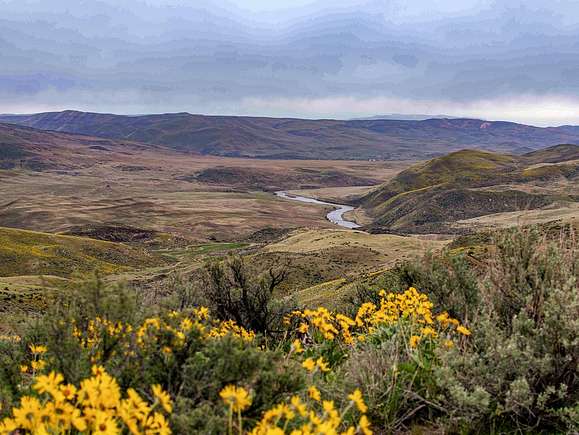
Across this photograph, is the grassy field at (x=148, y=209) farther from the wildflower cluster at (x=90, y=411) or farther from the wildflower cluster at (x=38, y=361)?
the wildflower cluster at (x=90, y=411)

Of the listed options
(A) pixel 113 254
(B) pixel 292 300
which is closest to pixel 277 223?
(A) pixel 113 254

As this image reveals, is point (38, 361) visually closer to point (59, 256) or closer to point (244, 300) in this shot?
point (244, 300)

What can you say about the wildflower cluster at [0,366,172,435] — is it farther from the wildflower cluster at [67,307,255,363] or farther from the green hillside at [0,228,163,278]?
the green hillside at [0,228,163,278]

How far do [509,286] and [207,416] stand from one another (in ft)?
12.5

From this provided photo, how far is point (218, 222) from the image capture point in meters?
95.1

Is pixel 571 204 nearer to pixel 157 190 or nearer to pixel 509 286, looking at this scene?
pixel 509 286

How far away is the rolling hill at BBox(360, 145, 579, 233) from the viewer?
92125mm

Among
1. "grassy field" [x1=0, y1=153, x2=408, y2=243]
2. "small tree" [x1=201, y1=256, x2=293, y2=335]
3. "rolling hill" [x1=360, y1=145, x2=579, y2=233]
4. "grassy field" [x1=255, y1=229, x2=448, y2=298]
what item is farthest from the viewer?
"rolling hill" [x1=360, y1=145, x2=579, y2=233]

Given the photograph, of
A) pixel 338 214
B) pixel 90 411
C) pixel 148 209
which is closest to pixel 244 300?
pixel 90 411

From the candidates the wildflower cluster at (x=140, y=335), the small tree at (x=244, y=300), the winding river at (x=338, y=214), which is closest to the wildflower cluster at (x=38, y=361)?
the wildflower cluster at (x=140, y=335)

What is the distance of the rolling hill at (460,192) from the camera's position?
302 feet

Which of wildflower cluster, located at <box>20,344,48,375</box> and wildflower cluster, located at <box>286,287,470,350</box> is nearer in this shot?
wildflower cluster, located at <box>20,344,48,375</box>

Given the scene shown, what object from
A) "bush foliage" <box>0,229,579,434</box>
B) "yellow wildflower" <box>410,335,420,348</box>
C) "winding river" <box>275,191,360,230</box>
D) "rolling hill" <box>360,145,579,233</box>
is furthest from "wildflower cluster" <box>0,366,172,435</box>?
"winding river" <box>275,191,360,230</box>

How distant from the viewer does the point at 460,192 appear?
104500 millimetres
